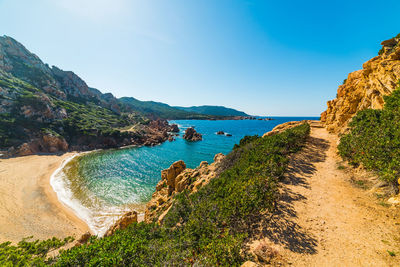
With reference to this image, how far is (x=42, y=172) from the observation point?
32.1 meters

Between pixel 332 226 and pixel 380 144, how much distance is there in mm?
6360

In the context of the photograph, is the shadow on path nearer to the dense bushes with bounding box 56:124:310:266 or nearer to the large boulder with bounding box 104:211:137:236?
the dense bushes with bounding box 56:124:310:266

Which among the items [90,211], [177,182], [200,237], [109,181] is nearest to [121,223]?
[177,182]

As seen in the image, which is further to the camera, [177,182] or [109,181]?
[109,181]

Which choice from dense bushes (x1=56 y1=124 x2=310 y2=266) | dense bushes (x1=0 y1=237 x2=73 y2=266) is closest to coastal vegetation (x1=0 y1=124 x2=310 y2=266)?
dense bushes (x1=56 y1=124 x2=310 y2=266)

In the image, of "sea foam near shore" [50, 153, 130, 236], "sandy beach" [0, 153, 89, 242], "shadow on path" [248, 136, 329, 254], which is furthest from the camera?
"sea foam near shore" [50, 153, 130, 236]

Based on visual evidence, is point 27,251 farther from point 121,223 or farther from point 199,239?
point 199,239

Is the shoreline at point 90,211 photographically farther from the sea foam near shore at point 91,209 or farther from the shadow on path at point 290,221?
the shadow on path at point 290,221

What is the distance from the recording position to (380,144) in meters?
8.58

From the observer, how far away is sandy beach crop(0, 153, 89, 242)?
54.5 feet

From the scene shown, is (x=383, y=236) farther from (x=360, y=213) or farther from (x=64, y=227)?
(x=64, y=227)

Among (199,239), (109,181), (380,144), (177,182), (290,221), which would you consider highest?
(380,144)

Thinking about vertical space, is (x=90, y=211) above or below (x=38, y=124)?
below

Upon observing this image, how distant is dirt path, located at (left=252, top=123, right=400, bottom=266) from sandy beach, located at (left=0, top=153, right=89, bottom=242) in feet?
76.3
